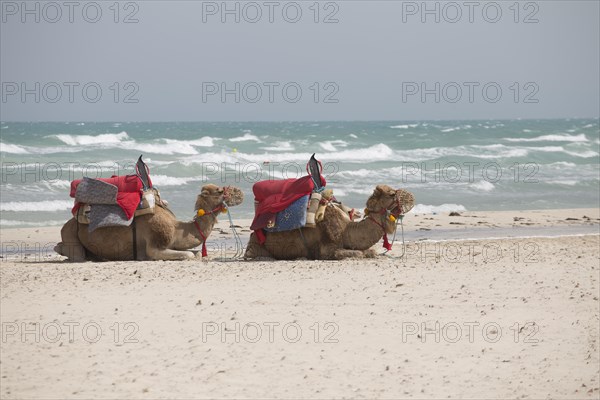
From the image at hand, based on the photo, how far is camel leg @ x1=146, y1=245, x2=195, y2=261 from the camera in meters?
11.1

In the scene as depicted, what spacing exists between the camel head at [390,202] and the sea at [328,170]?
6601mm

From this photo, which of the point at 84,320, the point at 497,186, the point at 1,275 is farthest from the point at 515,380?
the point at 497,186

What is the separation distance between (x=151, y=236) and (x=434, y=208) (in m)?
9.64

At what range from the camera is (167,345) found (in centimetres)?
751

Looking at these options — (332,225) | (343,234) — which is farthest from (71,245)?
(343,234)

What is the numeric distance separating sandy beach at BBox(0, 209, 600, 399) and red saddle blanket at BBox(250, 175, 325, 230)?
→ 0.58 m

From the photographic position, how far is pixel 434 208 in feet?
64.4

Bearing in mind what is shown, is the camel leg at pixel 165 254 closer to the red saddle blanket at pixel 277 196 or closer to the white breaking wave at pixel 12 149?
the red saddle blanket at pixel 277 196

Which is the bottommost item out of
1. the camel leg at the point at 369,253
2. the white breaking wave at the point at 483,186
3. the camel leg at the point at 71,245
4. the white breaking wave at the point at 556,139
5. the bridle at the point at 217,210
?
the camel leg at the point at 369,253

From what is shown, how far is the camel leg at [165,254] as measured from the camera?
11.1m

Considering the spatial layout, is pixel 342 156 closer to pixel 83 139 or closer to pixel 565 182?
pixel 83 139

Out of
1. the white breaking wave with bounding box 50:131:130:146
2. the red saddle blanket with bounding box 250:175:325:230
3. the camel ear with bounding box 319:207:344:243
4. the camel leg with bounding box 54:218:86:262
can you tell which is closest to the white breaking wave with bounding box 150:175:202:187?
the camel leg with bounding box 54:218:86:262

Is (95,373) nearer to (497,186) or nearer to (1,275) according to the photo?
(1,275)

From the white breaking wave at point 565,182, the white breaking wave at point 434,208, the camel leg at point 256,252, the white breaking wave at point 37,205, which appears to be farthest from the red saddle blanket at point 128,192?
the white breaking wave at point 565,182
